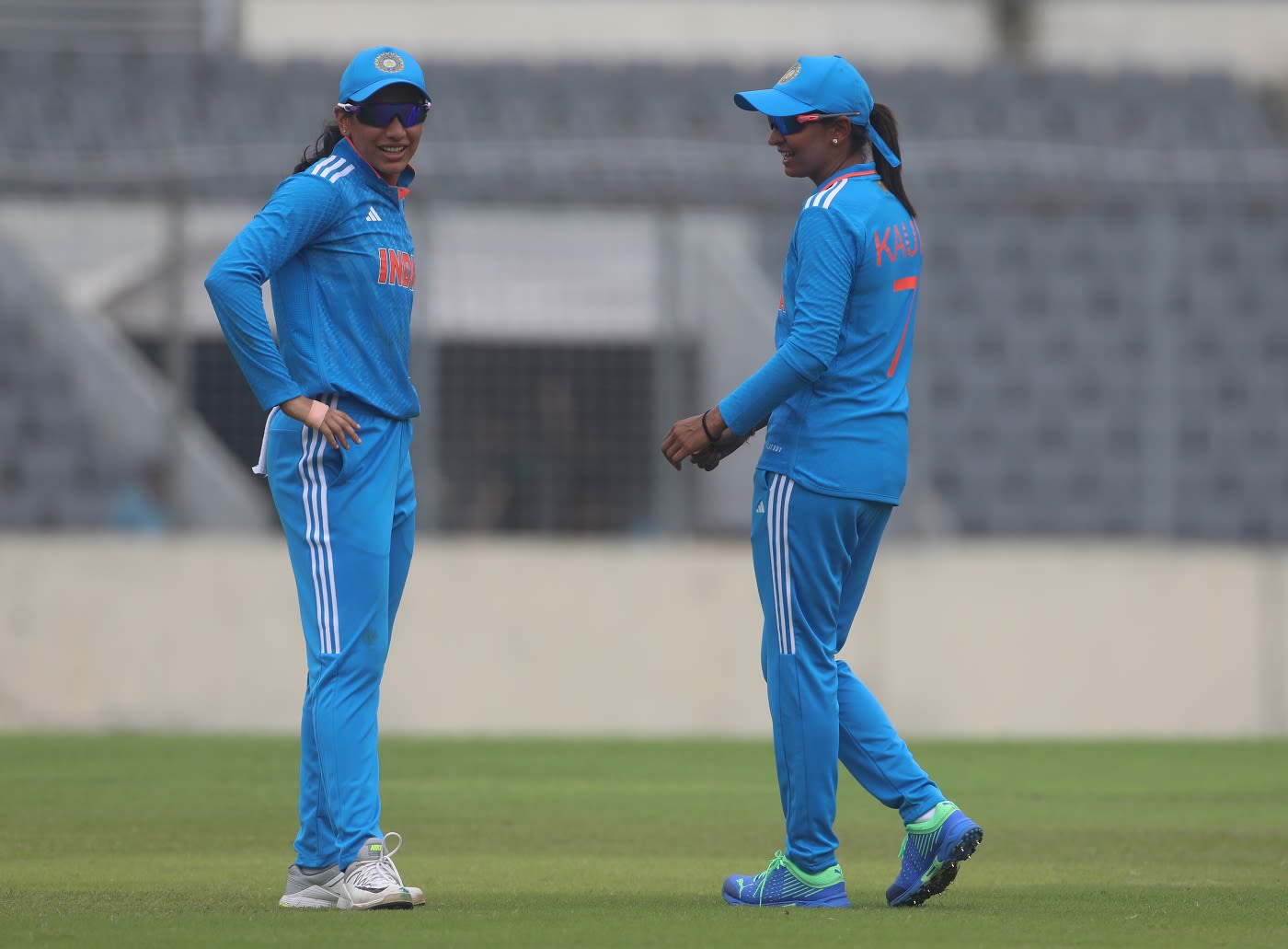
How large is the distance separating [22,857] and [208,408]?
581 cm

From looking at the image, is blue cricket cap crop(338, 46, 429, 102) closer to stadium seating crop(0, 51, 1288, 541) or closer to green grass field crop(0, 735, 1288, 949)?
green grass field crop(0, 735, 1288, 949)

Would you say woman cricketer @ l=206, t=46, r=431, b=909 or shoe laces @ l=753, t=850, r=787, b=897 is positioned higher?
woman cricketer @ l=206, t=46, r=431, b=909

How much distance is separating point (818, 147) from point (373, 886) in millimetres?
2013

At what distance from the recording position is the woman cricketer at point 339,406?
4.62 meters

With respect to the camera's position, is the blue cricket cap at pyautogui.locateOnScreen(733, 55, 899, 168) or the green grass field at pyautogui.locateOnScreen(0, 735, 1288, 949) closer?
the green grass field at pyautogui.locateOnScreen(0, 735, 1288, 949)

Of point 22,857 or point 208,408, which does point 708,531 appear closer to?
point 208,408

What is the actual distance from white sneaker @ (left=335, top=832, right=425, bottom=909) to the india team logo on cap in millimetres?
1784

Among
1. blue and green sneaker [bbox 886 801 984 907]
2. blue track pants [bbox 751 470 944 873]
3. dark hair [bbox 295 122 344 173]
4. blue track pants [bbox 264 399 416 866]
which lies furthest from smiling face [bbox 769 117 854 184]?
blue and green sneaker [bbox 886 801 984 907]

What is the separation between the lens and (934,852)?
4.62 meters

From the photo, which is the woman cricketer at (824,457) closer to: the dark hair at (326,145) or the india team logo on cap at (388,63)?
the india team logo on cap at (388,63)

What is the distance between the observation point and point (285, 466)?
4.75 meters

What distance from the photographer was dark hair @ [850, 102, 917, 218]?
4.84 metres

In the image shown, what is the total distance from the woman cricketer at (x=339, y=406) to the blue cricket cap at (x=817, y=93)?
830mm

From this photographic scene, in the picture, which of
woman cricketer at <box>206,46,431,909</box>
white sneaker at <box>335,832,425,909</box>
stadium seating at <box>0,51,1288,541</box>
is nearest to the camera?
white sneaker at <box>335,832,425,909</box>
